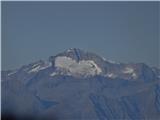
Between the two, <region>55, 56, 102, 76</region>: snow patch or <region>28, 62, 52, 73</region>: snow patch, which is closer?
<region>28, 62, 52, 73</region>: snow patch

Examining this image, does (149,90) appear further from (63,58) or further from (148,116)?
(63,58)

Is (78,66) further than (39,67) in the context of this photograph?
Yes

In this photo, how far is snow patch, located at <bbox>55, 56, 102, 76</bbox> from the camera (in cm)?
554

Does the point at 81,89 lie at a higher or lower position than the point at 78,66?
lower

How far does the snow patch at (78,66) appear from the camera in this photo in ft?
18.2

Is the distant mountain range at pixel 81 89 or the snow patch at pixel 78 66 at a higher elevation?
the snow patch at pixel 78 66

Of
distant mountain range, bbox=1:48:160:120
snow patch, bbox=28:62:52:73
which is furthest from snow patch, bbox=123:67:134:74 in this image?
snow patch, bbox=28:62:52:73

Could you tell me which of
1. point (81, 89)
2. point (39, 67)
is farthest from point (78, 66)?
point (39, 67)

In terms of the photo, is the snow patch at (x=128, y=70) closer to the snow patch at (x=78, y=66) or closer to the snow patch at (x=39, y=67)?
the snow patch at (x=78, y=66)

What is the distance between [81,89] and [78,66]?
1.00ft

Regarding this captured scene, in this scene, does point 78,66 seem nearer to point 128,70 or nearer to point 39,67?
point 39,67

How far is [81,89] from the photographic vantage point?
18.1 ft

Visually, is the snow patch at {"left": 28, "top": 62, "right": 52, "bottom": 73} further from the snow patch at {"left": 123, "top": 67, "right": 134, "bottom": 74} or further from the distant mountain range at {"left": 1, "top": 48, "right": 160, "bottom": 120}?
the snow patch at {"left": 123, "top": 67, "right": 134, "bottom": 74}

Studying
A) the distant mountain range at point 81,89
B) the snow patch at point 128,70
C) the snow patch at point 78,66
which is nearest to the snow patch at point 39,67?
the distant mountain range at point 81,89
